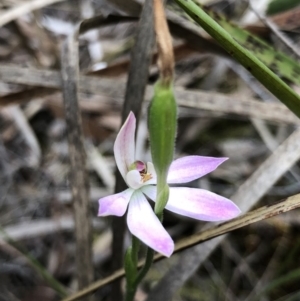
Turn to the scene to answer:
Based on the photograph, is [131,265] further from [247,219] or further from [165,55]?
[165,55]

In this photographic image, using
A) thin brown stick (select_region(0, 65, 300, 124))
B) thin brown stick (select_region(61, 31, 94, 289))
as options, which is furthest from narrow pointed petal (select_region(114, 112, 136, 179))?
thin brown stick (select_region(0, 65, 300, 124))

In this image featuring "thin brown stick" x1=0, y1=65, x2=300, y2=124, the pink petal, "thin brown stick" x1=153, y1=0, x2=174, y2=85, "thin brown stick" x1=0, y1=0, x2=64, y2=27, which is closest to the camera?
"thin brown stick" x1=153, y1=0, x2=174, y2=85

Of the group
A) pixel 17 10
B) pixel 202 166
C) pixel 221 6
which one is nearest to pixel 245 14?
pixel 221 6

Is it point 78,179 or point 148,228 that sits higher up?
point 78,179

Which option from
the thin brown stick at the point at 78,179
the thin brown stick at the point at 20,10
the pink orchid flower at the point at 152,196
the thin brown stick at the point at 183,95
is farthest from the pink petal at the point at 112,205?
the thin brown stick at the point at 20,10

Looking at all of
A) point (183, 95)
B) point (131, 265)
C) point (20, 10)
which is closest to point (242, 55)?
point (131, 265)

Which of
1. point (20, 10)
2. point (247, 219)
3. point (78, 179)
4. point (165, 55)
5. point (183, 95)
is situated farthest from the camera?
point (20, 10)

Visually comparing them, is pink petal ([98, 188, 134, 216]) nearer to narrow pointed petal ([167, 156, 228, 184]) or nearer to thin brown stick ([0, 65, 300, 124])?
narrow pointed petal ([167, 156, 228, 184])
